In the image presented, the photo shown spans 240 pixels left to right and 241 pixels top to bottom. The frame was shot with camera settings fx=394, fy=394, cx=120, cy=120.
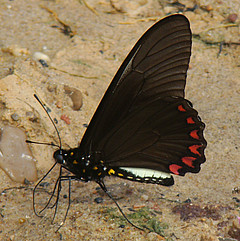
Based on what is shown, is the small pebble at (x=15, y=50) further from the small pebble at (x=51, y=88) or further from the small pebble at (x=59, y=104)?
the small pebble at (x=59, y=104)

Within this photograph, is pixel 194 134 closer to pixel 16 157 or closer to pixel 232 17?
pixel 16 157

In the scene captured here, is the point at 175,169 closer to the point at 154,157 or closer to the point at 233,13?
the point at 154,157

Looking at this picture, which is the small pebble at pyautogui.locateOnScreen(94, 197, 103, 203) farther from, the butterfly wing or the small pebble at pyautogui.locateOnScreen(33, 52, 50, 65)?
the small pebble at pyautogui.locateOnScreen(33, 52, 50, 65)

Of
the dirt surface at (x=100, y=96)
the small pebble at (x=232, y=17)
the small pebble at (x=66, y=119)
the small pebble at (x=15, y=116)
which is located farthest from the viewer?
the small pebble at (x=232, y=17)

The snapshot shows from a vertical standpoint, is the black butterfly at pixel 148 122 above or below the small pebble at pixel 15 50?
above

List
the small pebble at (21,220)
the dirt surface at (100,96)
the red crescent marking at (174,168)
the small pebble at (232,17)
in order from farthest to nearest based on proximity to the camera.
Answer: the small pebble at (232,17), the red crescent marking at (174,168), the small pebble at (21,220), the dirt surface at (100,96)

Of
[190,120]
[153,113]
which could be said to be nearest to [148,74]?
[153,113]

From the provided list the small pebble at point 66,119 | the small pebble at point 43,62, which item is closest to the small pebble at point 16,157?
the small pebble at point 66,119
